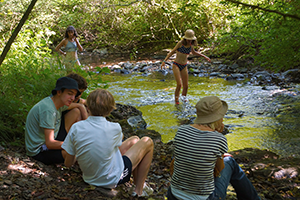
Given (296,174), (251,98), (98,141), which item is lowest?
(251,98)

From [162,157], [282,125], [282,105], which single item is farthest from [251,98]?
[162,157]

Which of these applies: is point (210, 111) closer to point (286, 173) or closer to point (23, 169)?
point (286, 173)

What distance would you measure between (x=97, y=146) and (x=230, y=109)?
18.5 ft

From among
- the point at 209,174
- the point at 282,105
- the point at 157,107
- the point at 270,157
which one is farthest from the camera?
the point at 157,107

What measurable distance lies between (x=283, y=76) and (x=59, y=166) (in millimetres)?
9294

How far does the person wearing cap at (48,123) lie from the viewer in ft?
10.5

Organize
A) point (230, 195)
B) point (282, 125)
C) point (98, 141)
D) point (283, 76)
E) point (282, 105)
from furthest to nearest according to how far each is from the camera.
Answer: point (283, 76), point (282, 105), point (282, 125), point (230, 195), point (98, 141)

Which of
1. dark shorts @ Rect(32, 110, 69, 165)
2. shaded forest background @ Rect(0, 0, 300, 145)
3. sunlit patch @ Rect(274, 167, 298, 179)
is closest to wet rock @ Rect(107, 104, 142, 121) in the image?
shaded forest background @ Rect(0, 0, 300, 145)

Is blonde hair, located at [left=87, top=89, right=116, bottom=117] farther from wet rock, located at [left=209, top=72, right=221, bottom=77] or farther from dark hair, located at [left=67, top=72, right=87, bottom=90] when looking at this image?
wet rock, located at [left=209, top=72, right=221, bottom=77]

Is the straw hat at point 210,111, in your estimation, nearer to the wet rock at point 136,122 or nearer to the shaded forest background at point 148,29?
the shaded forest background at point 148,29

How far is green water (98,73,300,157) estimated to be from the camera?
5598 mm

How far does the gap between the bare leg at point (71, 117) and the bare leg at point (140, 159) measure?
1.09 m

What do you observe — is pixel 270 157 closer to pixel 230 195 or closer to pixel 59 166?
pixel 230 195

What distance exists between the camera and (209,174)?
248cm
